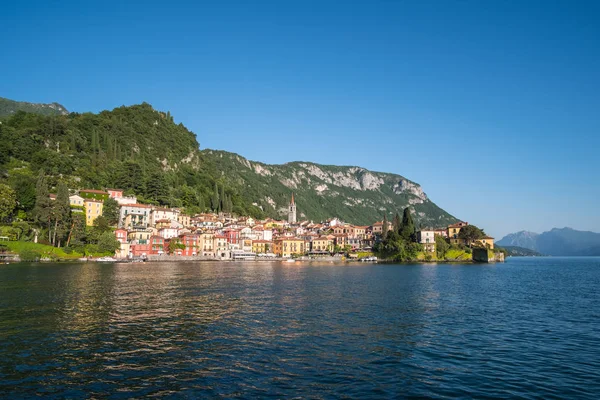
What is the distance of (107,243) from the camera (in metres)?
105

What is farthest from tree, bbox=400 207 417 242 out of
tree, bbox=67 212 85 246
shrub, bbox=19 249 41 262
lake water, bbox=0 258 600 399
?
shrub, bbox=19 249 41 262

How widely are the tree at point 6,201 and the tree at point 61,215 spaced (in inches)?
331

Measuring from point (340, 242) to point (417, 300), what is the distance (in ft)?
403

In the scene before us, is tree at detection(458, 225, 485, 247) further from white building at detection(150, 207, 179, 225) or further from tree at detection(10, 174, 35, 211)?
tree at detection(10, 174, 35, 211)

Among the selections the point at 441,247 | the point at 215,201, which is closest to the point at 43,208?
the point at 215,201

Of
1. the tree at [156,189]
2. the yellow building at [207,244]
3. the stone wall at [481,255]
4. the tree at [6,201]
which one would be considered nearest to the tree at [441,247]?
the stone wall at [481,255]

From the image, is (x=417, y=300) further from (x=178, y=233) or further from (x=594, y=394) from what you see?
(x=178, y=233)

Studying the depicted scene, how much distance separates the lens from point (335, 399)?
14305 millimetres

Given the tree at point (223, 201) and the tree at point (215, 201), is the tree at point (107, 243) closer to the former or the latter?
the tree at point (215, 201)

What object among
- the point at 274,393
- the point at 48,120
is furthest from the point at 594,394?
the point at 48,120

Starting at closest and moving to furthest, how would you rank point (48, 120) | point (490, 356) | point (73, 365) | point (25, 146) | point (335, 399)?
point (335, 399) < point (73, 365) < point (490, 356) < point (25, 146) < point (48, 120)

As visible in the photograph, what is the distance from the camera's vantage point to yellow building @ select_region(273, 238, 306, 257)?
5851 inches

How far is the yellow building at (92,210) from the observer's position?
114m

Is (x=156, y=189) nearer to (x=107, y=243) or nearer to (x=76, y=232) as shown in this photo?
(x=107, y=243)
